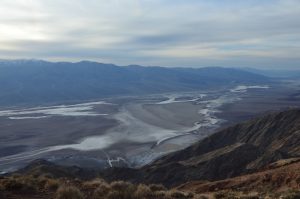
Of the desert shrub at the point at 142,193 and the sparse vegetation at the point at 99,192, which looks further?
the desert shrub at the point at 142,193

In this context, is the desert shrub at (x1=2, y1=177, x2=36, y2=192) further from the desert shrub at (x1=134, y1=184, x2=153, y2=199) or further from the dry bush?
the desert shrub at (x1=134, y1=184, x2=153, y2=199)

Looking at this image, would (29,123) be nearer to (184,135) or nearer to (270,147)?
(184,135)

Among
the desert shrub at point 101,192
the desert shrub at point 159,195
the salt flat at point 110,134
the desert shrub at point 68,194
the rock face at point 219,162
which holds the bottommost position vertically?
the salt flat at point 110,134

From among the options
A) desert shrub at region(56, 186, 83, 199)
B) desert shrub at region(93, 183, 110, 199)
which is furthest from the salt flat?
desert shrub at region(56, 186, 83, 199)

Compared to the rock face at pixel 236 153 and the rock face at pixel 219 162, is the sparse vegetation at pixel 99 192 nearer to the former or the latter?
the rock face at pixel 219 162

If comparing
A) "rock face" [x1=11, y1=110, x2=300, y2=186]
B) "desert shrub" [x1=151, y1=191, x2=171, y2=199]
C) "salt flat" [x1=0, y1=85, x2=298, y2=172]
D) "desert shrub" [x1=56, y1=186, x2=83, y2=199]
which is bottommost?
"salt flat" [x1=0, y1=85, x2=298, y2=172]

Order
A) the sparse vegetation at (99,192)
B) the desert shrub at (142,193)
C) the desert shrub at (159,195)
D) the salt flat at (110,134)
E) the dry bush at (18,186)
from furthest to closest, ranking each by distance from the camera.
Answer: the salt flat at (110,134) < the dry bush at (18,186) < the desert shrub at (159,195) < the desert shrub at (142,193) < the sparse vegetation at (99,192)

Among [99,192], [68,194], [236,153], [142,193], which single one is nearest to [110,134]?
[236,153]

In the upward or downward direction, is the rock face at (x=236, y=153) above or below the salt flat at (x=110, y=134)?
above

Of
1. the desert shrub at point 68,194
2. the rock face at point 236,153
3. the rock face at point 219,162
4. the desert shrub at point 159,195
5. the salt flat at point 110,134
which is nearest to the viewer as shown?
the desert shrub at point 68,194

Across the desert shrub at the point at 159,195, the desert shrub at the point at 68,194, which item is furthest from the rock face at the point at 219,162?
the desert shrub at the point at 68,194

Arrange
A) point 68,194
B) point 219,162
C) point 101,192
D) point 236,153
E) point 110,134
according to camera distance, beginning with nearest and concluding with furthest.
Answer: point 68,194, point 101,192, point 219,162, point 236,153, point 110,134

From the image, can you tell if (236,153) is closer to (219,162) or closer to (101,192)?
(219,162)
